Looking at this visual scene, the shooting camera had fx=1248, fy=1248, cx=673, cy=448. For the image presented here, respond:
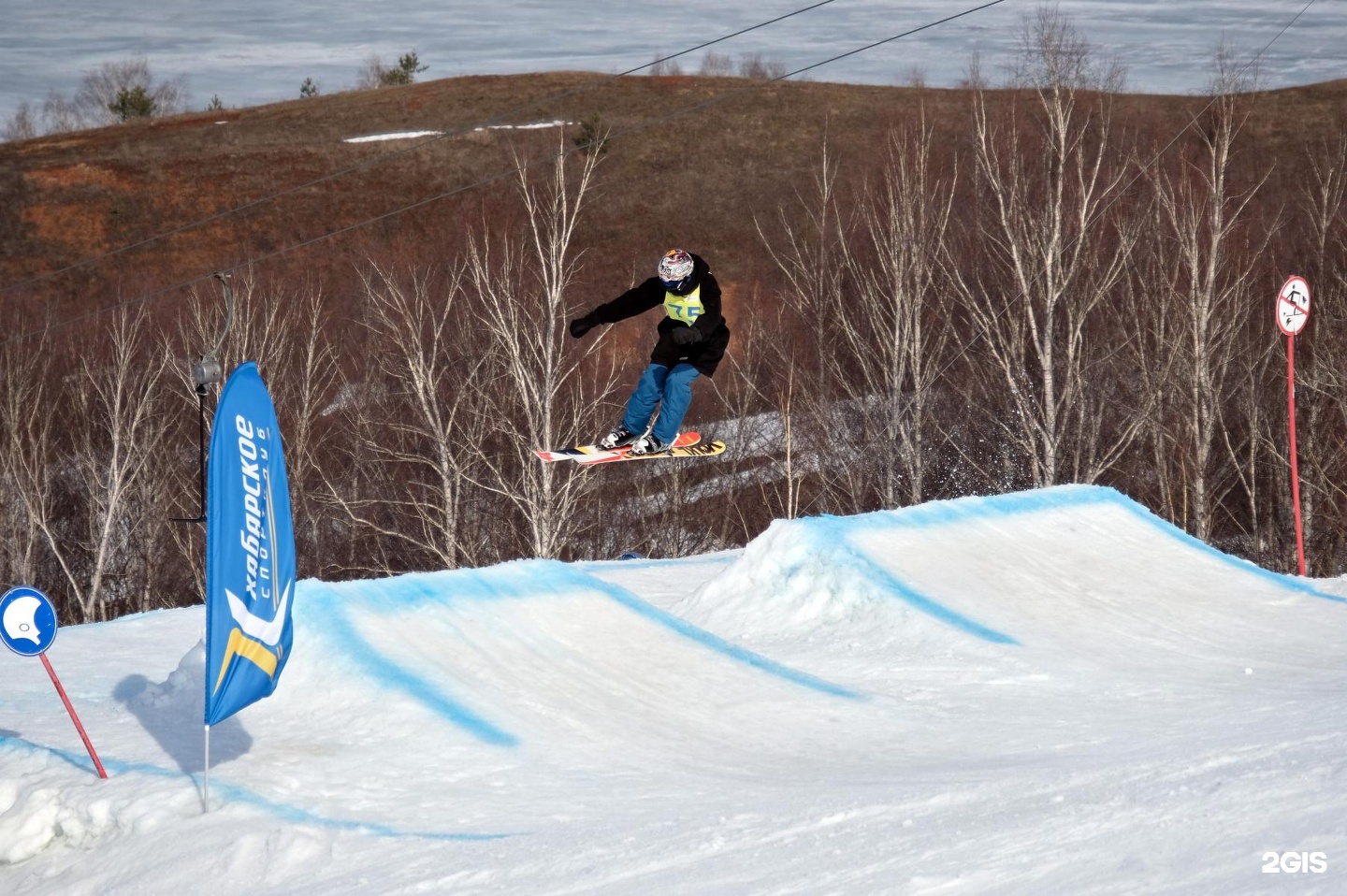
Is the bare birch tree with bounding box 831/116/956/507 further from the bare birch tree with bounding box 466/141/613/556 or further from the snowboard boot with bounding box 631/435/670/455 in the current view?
the snowboard boot with bounding box 631/435/670/455

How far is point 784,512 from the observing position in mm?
31062

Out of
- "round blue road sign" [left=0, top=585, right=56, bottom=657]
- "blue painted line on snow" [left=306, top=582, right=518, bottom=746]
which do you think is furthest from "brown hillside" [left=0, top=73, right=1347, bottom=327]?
"round blue road sign" [left=0, top=585, right=56, bottom=657]

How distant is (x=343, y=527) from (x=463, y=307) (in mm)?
6755

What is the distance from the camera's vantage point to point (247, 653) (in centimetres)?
675

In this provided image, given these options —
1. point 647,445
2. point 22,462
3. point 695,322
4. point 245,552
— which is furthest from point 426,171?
point 245,552

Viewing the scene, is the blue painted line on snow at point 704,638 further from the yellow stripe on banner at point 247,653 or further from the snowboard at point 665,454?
the yellow stripe on banner at point 247,653

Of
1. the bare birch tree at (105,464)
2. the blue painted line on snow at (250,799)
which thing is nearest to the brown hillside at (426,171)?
the bare birch tree at (105,464)

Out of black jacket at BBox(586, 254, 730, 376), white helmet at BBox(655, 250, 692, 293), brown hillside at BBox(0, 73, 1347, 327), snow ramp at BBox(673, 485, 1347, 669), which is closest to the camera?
white helmet at BBox(655, 250, 692, 293)

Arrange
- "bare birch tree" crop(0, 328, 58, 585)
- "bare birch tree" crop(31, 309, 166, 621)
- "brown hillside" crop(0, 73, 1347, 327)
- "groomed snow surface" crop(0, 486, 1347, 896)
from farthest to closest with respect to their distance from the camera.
Result: "brown hillside" crop(0, 73, 1347, 327) < "bare birch tree" crop(0, 328, 58, 585) < "bare birch tree" crop(31, 309, 166, 621) < "groomed snow surface" crop(0, 486, 1347, 896)

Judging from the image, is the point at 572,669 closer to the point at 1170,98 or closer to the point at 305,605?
the point at 305,605

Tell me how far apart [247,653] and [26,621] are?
148 cm

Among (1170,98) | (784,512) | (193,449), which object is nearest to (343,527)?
(193,449)

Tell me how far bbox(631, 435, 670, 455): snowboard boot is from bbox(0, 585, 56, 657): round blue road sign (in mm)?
4967

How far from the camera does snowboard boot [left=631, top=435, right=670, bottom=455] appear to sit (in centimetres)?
1086
